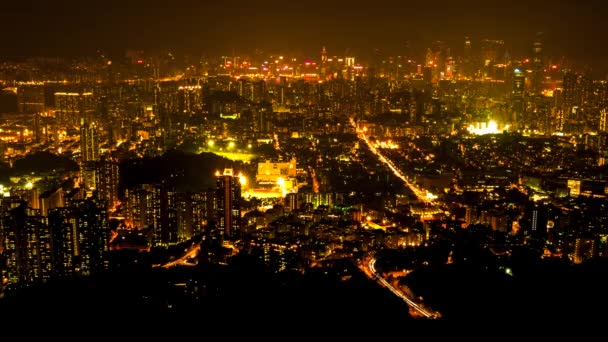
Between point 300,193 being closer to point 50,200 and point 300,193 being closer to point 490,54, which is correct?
point 50,200

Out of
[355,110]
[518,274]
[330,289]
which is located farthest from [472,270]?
[355,110]

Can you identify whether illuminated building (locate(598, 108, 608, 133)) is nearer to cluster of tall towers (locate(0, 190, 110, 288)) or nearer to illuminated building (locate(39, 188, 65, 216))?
illuminated building (locate(39, 188, 65, 216))

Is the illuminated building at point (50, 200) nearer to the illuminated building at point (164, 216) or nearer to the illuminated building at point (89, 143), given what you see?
the illuminated building at point (164, 216)

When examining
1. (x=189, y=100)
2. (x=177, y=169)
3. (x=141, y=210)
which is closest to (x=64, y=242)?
(x=141, y=210)

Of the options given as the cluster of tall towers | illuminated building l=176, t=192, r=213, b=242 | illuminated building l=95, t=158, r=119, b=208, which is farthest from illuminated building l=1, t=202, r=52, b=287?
illuminated building l=95, t=158, r=119, b=208

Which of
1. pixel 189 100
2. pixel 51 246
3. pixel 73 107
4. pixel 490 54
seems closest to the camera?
pixel 51 246

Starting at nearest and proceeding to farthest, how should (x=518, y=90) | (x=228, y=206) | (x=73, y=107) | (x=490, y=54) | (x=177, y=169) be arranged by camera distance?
(x=228, y=206), (x=177, y=169), (x=73, y=107), (x=518, y=90), (x=490, y=54)

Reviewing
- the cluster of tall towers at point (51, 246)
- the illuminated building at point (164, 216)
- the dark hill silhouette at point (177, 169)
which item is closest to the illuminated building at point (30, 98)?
the dark hill silhouette at point (177, 169)
